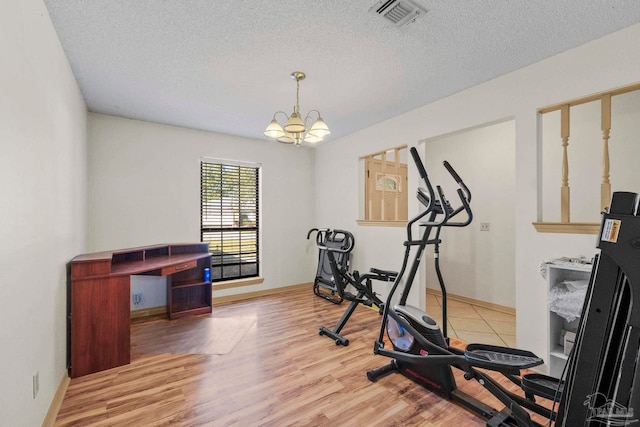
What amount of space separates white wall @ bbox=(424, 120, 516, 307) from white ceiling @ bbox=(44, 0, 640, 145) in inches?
57.9

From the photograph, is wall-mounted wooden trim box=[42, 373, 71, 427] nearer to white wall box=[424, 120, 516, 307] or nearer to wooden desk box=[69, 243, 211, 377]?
wooden desk box=[69, 243, 211, 377]

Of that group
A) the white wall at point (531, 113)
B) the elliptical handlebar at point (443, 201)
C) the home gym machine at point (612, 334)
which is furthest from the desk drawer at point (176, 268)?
the home gym machine at point (612, 334)

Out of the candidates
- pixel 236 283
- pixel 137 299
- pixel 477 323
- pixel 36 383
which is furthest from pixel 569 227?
pixel 137 299

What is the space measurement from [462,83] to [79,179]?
4212mm

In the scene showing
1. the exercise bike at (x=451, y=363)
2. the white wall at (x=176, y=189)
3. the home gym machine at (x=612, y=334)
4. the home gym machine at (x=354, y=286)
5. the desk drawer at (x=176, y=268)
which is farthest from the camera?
the white wall at (x=176, y=189)

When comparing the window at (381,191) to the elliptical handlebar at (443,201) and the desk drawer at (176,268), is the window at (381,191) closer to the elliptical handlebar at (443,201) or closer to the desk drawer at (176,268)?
the elliptical handlebar at (443,201)

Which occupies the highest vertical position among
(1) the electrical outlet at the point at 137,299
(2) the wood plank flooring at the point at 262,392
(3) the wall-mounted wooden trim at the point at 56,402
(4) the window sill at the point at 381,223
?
(4) the window sill at the point at 381,223

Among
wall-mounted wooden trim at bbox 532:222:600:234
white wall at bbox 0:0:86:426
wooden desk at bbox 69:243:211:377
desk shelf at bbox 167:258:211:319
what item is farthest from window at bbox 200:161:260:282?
wall-mounted wooden trim at bbox 532:222:600:234

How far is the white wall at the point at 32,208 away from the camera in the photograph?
1351 millimetres

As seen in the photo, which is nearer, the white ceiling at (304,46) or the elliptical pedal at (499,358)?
the elliptical pedal at (499,358)

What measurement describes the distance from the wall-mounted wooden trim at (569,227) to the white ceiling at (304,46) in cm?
131

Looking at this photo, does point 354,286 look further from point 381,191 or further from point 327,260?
point 381,191

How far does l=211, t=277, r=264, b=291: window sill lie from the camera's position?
15.3 ft

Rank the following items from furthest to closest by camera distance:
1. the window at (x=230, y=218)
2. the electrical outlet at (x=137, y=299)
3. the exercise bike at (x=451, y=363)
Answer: the window at (x=230, y=218), the electrical outlet at (x=137, y=299), the exercise bike at (x=451, y=363)
